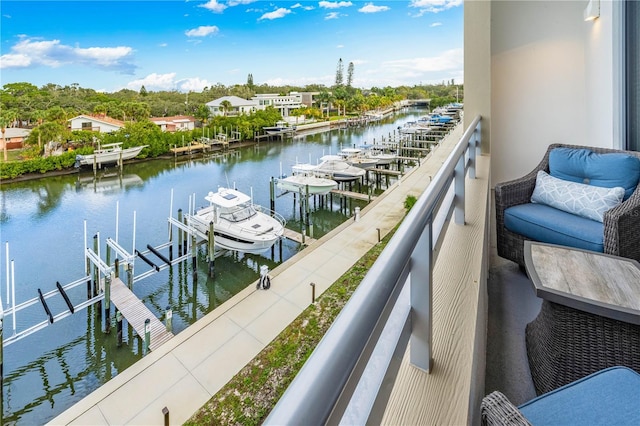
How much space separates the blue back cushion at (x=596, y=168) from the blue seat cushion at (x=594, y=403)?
1.38m

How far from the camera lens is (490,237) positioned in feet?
7.11

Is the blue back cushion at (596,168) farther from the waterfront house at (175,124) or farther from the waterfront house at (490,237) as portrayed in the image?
the waterfront house at (175,124)

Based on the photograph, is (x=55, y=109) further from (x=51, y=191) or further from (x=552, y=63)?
(x=552, y=63)

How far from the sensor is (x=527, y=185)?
2021 mm

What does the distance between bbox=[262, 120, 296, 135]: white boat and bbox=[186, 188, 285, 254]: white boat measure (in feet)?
60.7

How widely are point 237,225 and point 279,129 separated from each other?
19.7 metres

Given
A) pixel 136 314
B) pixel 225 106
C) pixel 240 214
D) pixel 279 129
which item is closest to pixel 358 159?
pixel 240 214

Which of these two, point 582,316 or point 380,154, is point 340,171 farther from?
point 582,316

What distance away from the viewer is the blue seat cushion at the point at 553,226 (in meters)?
1.56

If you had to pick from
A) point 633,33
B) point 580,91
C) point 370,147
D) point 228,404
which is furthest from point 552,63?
point 370,147

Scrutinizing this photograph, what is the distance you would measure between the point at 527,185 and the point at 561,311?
1.25m

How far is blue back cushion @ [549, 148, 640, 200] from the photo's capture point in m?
1.68

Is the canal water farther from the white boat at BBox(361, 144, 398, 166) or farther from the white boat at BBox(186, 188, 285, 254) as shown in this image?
the white boat at BBox(361, 144, 398, 166)

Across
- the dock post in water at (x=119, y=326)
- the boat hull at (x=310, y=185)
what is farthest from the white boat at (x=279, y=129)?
the dock post in water at (x=119, y=326)
